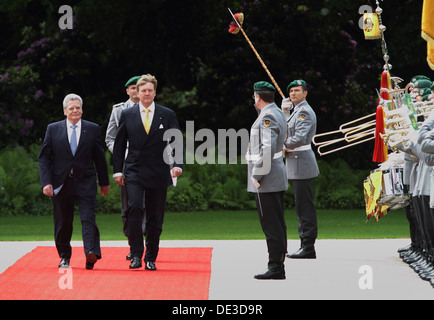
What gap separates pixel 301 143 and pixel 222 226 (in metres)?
5.89

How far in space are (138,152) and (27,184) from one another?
10.8m

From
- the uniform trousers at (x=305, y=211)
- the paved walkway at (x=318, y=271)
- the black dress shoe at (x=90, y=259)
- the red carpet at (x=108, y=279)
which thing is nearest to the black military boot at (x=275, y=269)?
the paved walkway at (x=318, y=271)

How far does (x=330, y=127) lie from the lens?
24031 millimetres

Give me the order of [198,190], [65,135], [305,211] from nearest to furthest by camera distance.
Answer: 1. [65,135]
2. [305,211]
3. [198,190]

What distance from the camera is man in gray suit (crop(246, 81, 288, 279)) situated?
9.91 m

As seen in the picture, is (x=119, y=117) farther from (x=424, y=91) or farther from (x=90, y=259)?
(x=424, y=91)

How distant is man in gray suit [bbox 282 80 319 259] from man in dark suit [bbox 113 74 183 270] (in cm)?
178

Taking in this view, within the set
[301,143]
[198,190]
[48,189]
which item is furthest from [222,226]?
[48,189]

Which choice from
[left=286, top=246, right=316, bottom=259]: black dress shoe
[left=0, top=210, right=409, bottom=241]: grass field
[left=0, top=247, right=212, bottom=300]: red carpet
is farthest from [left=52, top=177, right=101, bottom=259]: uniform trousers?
[left=0, top=210, right=409, bottom=241]: grass field

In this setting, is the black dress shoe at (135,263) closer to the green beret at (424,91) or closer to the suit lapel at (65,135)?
the suit lapel at (65,135)

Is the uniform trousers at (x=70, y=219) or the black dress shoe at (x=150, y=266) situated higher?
the uniform trousers at (x=70, y=219)

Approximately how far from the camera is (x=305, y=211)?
12102mm

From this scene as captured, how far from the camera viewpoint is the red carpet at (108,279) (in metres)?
8.92

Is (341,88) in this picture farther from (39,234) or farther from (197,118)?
(39,234)
